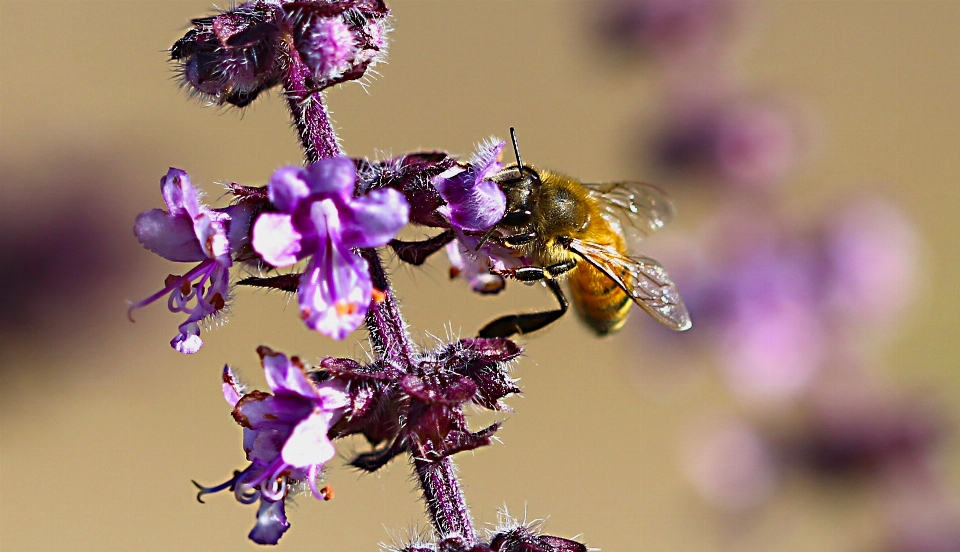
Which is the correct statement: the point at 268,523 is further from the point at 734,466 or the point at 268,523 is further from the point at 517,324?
the point at 734,466

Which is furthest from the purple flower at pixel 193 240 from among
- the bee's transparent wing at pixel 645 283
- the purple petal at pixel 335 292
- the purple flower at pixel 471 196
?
the bee's transparent wing at pixel 645 283

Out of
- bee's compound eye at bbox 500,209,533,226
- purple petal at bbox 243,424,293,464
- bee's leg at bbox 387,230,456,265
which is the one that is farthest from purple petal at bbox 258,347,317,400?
bee's compound eye at bbox 500,209,533,226

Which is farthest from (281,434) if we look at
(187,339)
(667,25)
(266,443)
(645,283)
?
(667,25)

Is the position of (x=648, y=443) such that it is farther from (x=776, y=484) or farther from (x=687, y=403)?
(x=776, y=484)

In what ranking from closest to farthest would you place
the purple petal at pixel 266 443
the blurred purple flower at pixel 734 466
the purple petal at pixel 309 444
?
the purple petal at pixel 309 444 → the purple petal at pixel 266 443 → the blurred purple flower at pixel 734 466

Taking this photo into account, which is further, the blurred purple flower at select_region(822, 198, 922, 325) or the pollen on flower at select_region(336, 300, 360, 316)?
the blurred purple flower at select_region(822, 198, 922, 325)

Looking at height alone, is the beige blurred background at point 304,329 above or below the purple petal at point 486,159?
above

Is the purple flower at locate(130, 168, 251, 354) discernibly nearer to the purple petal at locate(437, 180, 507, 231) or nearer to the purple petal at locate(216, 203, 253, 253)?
→ the purple petal at locate(216, 203, 253, 253)

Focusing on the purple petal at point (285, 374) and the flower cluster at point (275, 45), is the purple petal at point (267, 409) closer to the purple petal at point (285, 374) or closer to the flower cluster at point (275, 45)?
the purple petal at point (285, 374)
